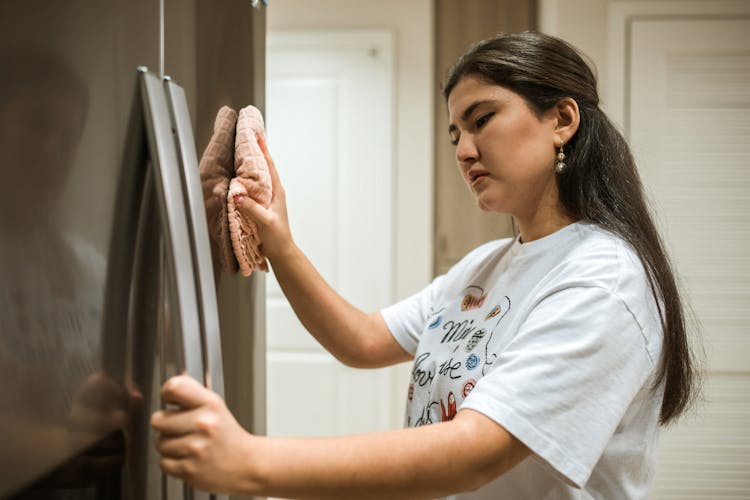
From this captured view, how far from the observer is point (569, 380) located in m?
0.67

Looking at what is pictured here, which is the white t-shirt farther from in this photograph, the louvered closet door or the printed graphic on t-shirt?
the louvered closet door

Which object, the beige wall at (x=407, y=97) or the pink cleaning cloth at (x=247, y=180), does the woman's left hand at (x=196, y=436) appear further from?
the beige wall at (x=407, y=97)

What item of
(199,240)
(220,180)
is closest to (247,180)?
(220,180)

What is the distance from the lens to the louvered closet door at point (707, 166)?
80.9 inches

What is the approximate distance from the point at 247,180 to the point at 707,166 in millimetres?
1821

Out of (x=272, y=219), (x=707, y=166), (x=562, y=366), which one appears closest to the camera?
(x=562, y=366)

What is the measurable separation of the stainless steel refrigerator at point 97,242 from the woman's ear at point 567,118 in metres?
0.52

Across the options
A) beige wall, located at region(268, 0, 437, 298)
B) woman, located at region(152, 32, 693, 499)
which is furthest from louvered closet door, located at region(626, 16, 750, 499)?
woman, located at region(152, 32, 693, 499)

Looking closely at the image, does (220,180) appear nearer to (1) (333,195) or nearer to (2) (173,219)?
(2) (173,219)

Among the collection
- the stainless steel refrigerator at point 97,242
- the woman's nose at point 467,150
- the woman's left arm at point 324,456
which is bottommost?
the woman's left arm at point 324,456

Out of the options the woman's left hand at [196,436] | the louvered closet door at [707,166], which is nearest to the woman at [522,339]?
the woman's left hand at [196,436]

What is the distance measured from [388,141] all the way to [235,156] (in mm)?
1682

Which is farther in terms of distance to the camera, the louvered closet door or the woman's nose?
the louvered closet door

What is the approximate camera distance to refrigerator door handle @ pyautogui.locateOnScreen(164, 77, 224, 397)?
548 mm
